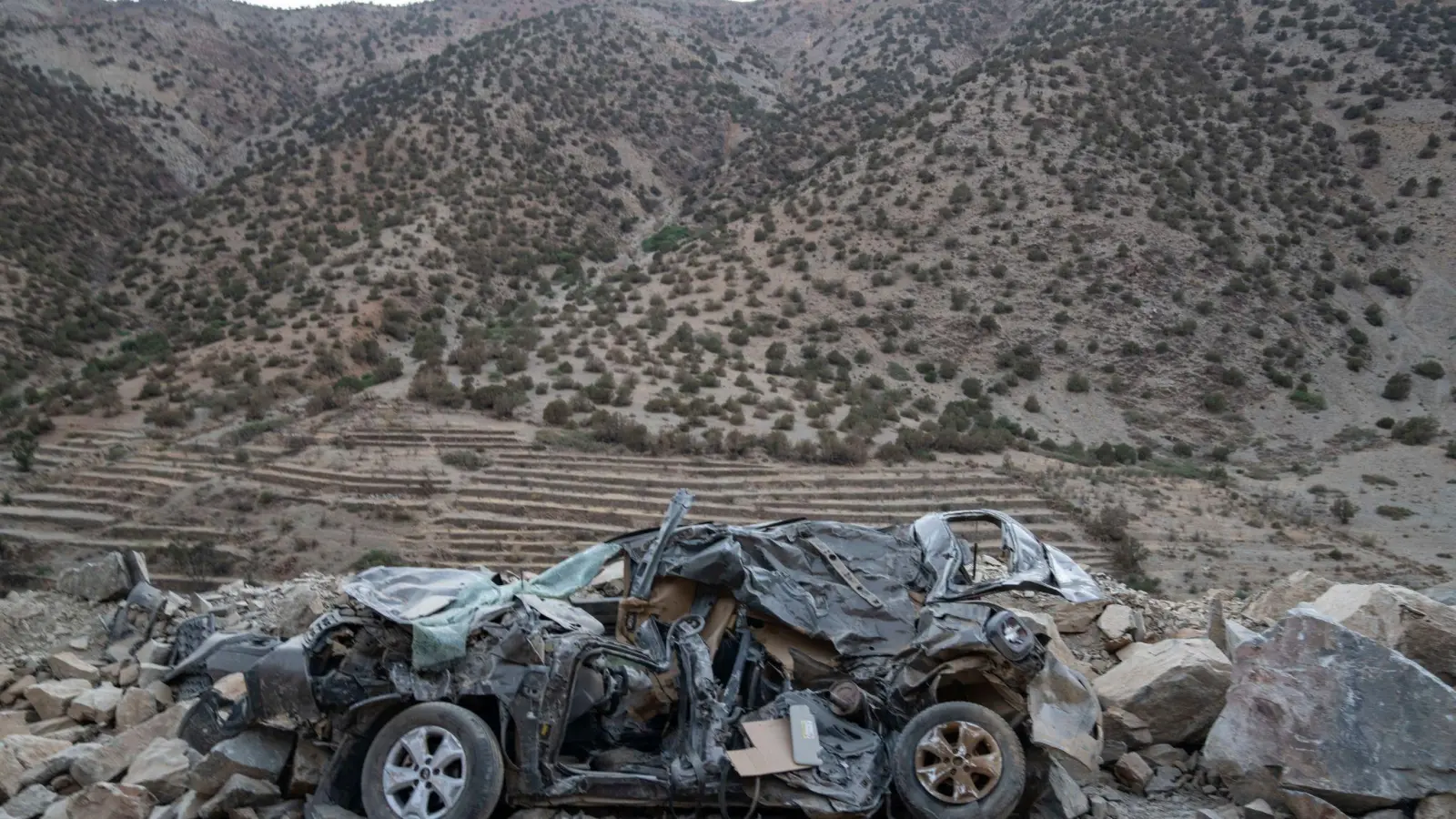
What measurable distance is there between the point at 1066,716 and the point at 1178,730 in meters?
1.47

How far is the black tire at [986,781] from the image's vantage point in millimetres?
4703

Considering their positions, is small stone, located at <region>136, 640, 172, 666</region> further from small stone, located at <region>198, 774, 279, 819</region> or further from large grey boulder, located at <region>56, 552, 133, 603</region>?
small stone, located at <region>198, 774, 279, 819</region>

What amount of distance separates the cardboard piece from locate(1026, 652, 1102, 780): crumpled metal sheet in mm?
1447

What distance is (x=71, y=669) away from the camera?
7.13 metres

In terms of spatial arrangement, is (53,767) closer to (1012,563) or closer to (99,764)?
(99,764)

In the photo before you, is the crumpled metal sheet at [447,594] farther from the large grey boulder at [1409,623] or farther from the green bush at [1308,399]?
the green bush at [1308,399]

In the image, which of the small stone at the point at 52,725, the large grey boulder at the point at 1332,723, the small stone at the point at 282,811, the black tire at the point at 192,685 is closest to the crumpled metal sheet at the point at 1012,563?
the large grey boulder at the point at 1332,723

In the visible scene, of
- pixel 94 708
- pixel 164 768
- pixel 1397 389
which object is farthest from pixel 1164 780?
pixel 1397 389

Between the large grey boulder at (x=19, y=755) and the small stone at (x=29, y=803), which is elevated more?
the large grey boulder at (x=19, y=755)

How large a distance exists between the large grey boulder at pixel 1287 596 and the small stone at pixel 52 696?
9.86m

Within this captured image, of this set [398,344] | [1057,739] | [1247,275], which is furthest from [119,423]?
[1247,275]

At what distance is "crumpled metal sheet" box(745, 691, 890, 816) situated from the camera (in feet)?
15.5

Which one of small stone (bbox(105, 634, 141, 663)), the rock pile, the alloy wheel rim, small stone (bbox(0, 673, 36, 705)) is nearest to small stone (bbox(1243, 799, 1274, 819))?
the rock pile

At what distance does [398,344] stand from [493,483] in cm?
1331
